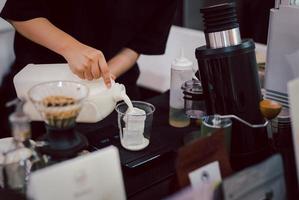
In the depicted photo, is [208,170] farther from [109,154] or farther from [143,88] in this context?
[143,88]

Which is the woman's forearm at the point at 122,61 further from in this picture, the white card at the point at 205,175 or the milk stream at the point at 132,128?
the white card at the point at 205,175

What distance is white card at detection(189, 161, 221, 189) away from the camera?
2.72ft

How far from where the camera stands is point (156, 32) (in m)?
1.74

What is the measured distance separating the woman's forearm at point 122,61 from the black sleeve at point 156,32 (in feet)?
0.08

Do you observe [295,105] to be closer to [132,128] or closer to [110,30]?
[132,128]

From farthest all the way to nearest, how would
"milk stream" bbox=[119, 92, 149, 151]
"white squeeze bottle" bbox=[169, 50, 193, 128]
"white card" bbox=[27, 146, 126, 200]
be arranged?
"white squeeze bottle" bbox=[169, 50, 193, 128], "milk stream" bbox=[119, 92, 149, 151], "white card" bbox=[27, 146, 126, 200]

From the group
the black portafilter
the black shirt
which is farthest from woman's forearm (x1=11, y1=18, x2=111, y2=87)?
the black portafilter

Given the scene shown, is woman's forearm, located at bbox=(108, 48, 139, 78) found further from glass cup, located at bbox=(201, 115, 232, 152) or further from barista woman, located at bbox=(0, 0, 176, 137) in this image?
glass cup, located at bbox=(201, 115, 232, 152)

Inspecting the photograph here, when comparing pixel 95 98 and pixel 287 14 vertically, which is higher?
pixel 287 14

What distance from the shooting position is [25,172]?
89cm

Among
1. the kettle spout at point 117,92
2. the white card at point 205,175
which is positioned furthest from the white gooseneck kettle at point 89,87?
the white card at point 205,175

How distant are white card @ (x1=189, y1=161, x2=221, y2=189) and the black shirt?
950 millimetres

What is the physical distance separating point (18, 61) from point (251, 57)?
1024mm

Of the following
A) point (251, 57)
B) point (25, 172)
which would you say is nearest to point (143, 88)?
point (251, 57)
